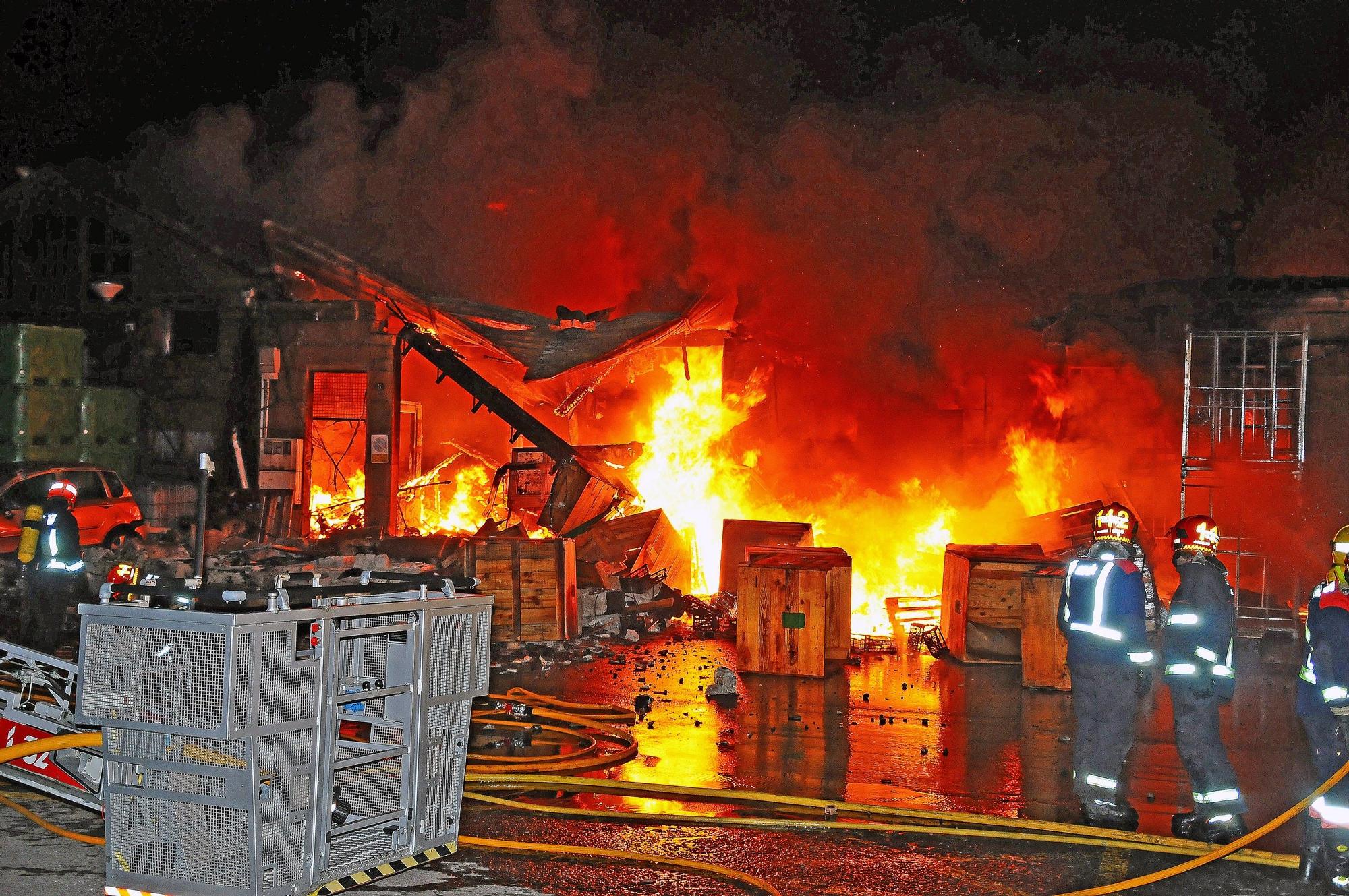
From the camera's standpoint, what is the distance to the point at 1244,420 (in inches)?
621

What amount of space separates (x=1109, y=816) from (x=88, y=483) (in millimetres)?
14678

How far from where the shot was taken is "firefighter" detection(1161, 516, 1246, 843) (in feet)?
21.1

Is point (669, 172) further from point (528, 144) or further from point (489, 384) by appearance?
point (489, 384)

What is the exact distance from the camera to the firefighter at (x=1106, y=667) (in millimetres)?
6719

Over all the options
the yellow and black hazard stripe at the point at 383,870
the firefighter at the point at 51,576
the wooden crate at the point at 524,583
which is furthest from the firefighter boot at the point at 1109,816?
the firefighter at the point at 51,576

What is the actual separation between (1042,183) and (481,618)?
55.2 ft

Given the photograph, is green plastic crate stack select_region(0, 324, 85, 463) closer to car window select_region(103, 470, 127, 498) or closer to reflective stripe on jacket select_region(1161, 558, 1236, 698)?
car window select_region(103, 470, 127, 498)

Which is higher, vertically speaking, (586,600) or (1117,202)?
(1117,202)

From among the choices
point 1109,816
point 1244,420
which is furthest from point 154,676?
point 1244,420

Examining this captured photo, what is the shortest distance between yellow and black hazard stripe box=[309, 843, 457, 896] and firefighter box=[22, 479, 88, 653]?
672 centimetres

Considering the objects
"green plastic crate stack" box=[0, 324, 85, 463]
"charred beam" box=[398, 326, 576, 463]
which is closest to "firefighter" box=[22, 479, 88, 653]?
"charred beam" box=[398, 326, 576, 463]

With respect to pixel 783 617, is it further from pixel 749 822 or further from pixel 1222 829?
pixel 1222 829

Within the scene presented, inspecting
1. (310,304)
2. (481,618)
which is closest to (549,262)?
(310,304)

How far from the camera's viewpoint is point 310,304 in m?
21.1
